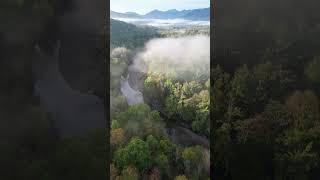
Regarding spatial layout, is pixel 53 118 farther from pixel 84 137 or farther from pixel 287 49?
pixel 287 49

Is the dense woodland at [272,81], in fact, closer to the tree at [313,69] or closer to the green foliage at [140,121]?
the tree at [313,69]

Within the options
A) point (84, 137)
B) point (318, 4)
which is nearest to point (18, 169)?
point (84, 137)

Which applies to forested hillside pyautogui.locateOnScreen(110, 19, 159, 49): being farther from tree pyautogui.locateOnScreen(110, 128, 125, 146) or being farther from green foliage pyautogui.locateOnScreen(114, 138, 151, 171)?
green foliage pyautogui.locateOnScreen(114, 138, 151, 171)

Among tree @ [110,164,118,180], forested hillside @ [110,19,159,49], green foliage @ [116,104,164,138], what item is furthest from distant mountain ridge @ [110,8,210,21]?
tree @ [110,164,118,180]

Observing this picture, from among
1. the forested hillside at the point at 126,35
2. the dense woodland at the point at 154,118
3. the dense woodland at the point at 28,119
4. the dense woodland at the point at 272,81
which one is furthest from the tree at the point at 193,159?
the forested hillside at the point at 126,35

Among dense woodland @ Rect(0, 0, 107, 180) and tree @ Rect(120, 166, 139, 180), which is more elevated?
dense woodland @ Rect(0, 0, 107, 180)

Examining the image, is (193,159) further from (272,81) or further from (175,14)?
(175,14)
